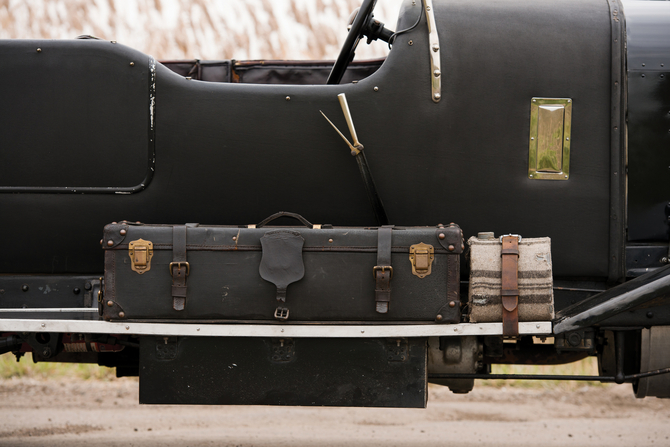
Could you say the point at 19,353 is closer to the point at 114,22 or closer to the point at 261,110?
the point at 261,110

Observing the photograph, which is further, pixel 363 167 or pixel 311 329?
pixel 363 167

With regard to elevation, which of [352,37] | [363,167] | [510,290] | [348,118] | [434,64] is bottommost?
[510,290]

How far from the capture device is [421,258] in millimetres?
2105

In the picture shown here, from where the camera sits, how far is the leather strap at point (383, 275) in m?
2.09

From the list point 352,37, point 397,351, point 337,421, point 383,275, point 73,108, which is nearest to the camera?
point 383,275

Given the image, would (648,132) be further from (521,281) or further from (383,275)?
(383,275)

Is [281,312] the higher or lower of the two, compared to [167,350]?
higher

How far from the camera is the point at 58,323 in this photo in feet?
7.16

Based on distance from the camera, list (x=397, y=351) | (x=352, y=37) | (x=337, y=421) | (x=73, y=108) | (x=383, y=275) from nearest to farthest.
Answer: (x=383, y=275) → (x=397, y=351) → (x=73, y=108) → (x=352, y=37) → (x=337, y=421)

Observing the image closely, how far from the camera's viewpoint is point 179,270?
2.13m

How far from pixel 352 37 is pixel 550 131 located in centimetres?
87

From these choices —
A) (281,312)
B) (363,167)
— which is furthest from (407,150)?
(281,312)

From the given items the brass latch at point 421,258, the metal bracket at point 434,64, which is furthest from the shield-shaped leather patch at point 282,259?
the metal bracket at point 434,64

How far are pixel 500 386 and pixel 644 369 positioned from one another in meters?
2.87
